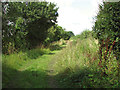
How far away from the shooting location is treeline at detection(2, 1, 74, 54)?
893cm

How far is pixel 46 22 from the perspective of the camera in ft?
53.8

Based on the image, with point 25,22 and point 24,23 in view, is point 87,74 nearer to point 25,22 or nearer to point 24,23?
point 24,23

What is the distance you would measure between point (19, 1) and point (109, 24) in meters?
11.3

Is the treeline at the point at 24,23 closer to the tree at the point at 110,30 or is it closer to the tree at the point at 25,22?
the tree at the point at 25,22

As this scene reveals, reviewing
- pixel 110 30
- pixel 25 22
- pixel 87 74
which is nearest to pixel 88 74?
pixel 87 74

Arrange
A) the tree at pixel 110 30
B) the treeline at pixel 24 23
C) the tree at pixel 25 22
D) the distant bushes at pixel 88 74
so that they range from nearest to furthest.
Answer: the distant bushes at pixel 88 74 < the tree at pixel 110 30 < the treeline at pixel 24 23 < the tree at pixel 25 22

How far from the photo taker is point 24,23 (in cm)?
1292

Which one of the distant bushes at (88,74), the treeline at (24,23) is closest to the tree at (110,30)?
the distant bushes at (88,74)

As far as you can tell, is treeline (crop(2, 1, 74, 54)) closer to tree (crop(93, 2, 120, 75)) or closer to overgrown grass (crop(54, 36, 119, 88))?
overgrown grass (crop(54, 36, 119, 88))

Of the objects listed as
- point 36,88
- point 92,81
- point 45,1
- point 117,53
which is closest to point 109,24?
point 117,53

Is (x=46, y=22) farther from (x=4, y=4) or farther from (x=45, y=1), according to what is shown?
(x=4, y=4)

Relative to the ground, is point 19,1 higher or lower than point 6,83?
higher

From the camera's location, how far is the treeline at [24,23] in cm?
893

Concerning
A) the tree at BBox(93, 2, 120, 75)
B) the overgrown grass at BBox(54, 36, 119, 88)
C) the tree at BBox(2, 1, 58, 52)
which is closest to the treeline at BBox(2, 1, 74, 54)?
the tree at BBox(2, 1, 58, 52)
